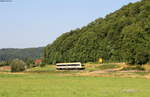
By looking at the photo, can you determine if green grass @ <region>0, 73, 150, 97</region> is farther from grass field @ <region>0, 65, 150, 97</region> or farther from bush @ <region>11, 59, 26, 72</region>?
bush @ <region>11, 59, 26, 72</region>

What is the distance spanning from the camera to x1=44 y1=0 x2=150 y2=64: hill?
317 ft

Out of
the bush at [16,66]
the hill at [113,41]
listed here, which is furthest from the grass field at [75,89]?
the bush at [16,66]

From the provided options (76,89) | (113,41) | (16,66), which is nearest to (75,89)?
(76,89)

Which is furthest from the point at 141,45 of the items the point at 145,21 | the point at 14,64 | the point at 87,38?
the point at 87,38

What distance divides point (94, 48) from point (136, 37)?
3868 cm

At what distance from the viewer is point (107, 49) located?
131 m

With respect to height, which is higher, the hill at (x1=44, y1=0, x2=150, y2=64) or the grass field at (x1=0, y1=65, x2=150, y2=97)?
the hill at (x1=44, y1=0, x2=150, y2=64)

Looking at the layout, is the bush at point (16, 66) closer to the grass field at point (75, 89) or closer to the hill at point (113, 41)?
the hill at point (113, 41)

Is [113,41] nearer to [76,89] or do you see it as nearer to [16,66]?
[16,66]

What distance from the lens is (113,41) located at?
5148 inches

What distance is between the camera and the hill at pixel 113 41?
9676 centimetres

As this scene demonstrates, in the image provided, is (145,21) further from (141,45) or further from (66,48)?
(66,48)

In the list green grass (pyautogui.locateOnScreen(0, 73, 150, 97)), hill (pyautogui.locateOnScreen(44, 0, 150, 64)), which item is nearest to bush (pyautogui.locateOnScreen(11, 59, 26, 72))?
hill (pyautogui.locateOnScreen(44, 0, 150, 64))

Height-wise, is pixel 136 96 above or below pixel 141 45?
below
